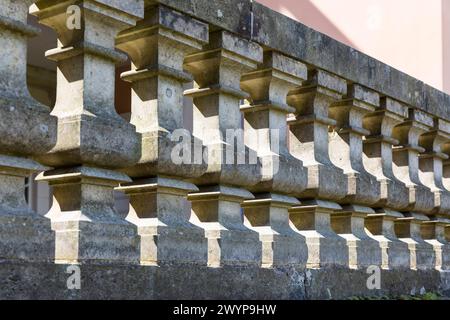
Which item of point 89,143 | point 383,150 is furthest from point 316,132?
point 89,143

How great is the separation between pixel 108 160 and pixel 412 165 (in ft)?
9.29

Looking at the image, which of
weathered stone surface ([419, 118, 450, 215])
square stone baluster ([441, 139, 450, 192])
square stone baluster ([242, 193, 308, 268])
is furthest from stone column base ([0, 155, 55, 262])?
square stone baluster ([441, 139, 450, 192])

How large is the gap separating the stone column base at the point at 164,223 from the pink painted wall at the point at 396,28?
4626mm

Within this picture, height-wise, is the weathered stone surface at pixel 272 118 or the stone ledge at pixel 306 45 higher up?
the stone ledge at pixel 306 45

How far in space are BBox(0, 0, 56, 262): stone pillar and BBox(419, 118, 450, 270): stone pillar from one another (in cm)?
338

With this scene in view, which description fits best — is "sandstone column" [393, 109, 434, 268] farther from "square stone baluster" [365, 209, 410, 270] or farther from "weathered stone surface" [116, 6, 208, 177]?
"weathered stone surface" [116, 6, 208, 177]

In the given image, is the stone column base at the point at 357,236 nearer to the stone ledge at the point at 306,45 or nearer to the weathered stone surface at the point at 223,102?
the stone ledge at the point at 306,45

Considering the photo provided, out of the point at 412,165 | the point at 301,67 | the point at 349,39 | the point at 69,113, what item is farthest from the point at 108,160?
the point at 349,39

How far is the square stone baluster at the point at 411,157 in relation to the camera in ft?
17.7

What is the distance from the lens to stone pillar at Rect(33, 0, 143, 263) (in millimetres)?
3066

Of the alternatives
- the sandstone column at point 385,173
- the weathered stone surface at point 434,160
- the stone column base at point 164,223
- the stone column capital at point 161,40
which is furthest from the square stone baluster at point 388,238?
the stone column capital at point 161,40

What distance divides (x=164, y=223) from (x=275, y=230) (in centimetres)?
84

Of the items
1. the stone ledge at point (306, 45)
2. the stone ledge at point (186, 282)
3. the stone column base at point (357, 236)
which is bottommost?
the stone ledge at point (186, 282)
